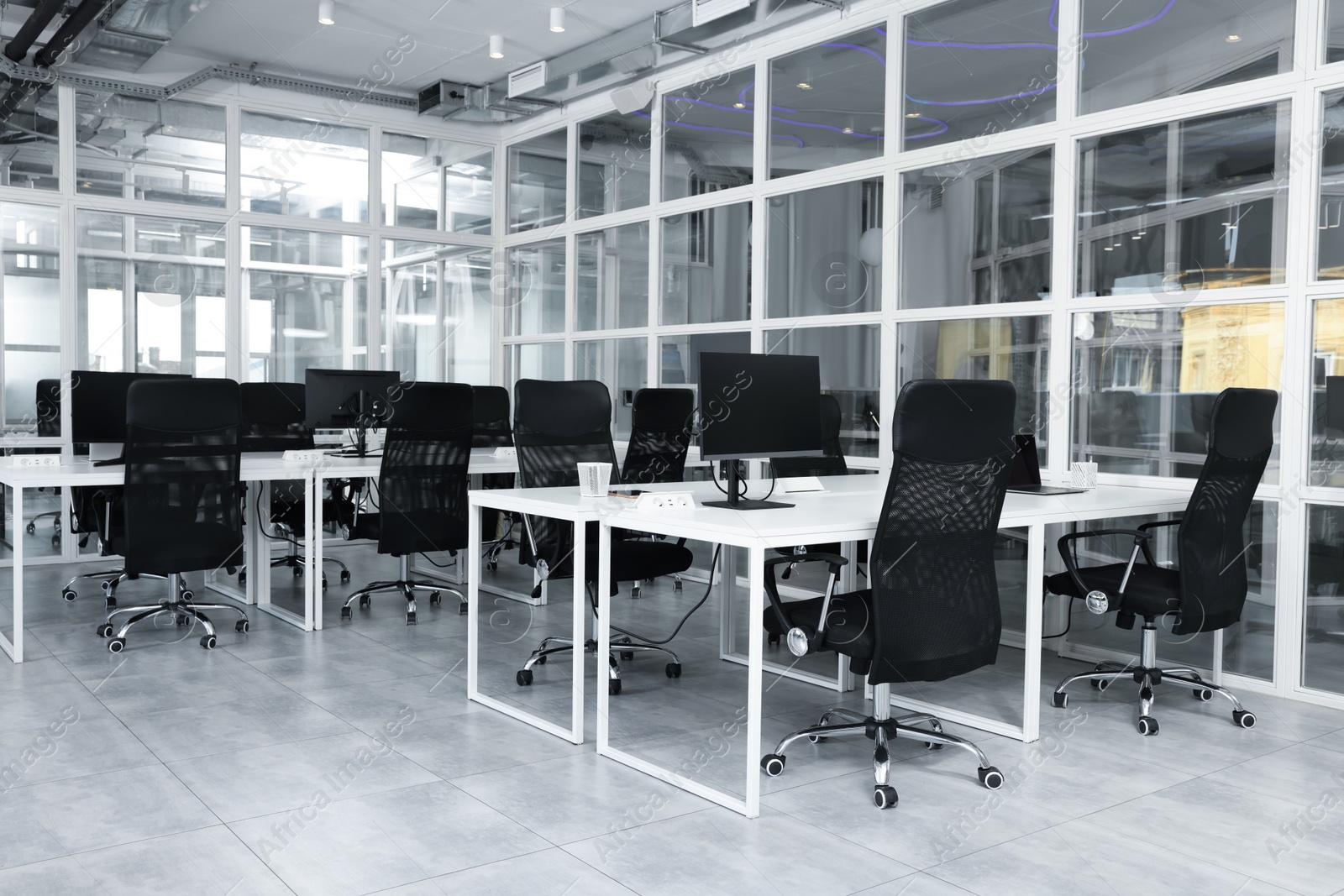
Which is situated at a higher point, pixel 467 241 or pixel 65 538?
pixel 467 241

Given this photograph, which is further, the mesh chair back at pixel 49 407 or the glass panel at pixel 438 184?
the glass panel at pixel 438 184

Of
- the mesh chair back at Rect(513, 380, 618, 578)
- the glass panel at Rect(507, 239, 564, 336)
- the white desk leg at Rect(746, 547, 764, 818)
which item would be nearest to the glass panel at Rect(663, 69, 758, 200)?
the glass panel at Rect(507, 239, 564, 336)

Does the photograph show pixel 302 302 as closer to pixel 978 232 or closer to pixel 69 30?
pixel 69 30

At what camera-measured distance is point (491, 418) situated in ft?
24.0

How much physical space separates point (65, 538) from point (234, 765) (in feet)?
16.4

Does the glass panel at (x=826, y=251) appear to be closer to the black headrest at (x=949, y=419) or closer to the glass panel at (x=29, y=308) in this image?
the black headrest at (x=949, y=419)

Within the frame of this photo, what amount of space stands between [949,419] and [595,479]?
4.27 feet

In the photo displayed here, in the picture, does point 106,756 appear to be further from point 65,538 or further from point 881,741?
point 65,538

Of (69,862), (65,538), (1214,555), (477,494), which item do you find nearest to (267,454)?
(65,538)

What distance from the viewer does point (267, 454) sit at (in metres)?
6.49

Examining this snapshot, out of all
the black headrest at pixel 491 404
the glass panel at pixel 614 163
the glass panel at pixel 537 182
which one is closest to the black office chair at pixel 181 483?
the black headrest at pixel 491 404

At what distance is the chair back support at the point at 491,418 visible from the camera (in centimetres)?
725

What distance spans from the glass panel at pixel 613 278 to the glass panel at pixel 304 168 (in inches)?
75.3

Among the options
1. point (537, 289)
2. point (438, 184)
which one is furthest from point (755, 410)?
point (438, 184)
